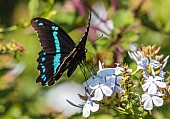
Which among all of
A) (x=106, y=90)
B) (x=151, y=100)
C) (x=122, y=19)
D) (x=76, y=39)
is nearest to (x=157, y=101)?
(x=151, y=100)

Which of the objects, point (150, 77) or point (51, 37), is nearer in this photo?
point (150, 77)

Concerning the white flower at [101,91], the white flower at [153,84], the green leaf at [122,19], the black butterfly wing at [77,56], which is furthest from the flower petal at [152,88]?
the green leaf at [122,19]

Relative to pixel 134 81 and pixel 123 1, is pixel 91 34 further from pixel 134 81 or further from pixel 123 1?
pixel 134 81

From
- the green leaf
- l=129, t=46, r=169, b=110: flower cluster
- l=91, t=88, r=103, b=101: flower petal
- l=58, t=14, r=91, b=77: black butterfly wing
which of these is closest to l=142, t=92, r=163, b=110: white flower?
l=129, t=46, r=169, b=110: flower cluster

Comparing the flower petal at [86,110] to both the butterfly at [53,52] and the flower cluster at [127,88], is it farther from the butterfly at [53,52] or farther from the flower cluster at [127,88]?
the butterfly at [53,52]

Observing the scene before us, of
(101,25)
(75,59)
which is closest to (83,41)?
(75,59)

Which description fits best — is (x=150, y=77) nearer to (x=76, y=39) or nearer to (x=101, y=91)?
(x=101, y=91)
